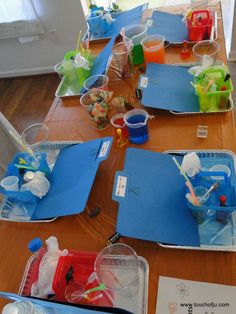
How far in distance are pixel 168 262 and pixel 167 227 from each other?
0.09 meters

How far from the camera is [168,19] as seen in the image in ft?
5.24

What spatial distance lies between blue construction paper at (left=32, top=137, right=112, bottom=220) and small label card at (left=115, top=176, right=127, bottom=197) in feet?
0.28

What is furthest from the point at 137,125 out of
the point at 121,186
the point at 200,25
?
the point at 200,25

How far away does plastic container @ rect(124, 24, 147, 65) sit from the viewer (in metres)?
1.36

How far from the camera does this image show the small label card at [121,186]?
2.79 feet

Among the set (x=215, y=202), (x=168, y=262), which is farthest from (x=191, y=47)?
(x=168, y=262)

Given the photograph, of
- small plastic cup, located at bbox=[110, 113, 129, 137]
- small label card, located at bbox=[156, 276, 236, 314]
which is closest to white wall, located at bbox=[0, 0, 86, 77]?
small plastic cup, located at bbox=[110, 113, 129, 137]

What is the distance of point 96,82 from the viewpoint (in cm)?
130

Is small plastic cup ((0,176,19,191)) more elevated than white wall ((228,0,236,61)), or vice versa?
small plastic cup ((0,176,19,191))

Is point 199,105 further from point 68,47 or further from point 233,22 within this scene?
point 68,47

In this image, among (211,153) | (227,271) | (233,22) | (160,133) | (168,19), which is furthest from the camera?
(233,22)

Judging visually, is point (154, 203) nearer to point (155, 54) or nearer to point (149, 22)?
point (155, 54)

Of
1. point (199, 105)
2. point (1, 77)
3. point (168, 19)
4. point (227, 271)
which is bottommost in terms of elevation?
point (1, 77)

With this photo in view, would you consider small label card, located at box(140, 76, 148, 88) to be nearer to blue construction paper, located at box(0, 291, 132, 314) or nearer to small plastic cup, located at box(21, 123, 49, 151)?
small plastic cup, located at box(21, 123, 49, 151)
